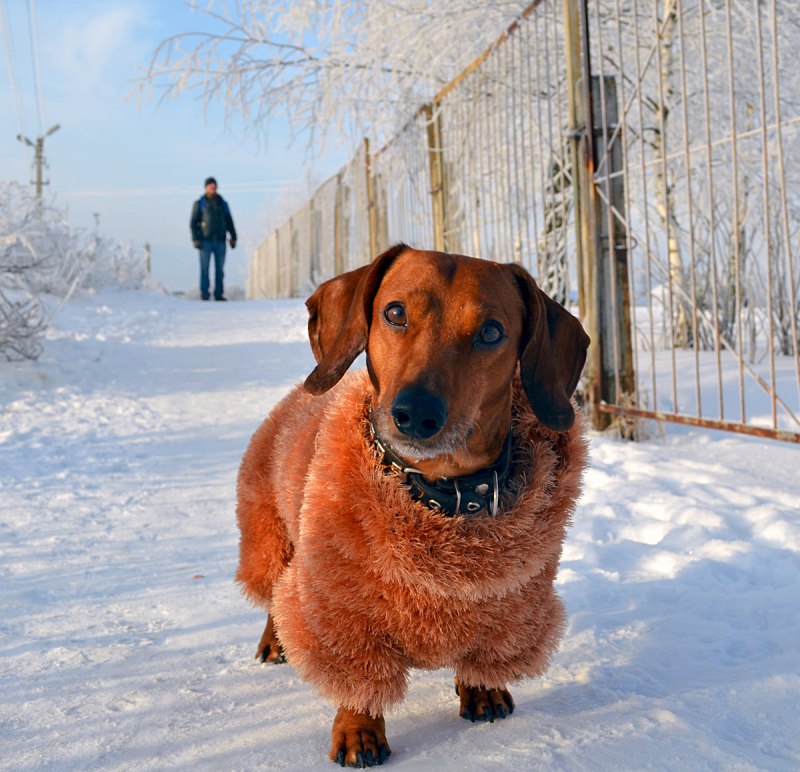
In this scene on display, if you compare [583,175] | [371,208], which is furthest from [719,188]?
[371,208]

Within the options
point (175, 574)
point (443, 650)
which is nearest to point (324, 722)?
point (443, 650)

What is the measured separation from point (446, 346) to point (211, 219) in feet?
46.0

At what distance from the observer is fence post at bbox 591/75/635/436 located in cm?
487

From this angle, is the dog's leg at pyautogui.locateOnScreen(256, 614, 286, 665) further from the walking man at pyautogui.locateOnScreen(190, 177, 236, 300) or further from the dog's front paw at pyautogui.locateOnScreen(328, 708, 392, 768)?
the walking man at pyautogui.locateOnScreen(190, 177, 236, 300)

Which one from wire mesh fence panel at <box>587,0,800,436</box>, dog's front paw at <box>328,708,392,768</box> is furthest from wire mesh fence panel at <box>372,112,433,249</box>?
dog's front paw at <box>328,708,392,768</box>

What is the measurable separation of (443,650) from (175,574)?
61.6 inches

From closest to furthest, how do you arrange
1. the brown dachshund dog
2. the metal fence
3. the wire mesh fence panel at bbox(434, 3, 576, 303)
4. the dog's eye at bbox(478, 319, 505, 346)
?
the brown dachshund dog → the dog's eye at bbox(478, 319, 505, 346) → the metal fence → the wire mesh fence panel at bbox(434, 3, 576, 303)

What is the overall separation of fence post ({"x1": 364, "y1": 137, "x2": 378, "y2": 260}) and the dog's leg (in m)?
9.98

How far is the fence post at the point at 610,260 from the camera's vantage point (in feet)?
16.0

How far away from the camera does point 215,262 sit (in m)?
15.7

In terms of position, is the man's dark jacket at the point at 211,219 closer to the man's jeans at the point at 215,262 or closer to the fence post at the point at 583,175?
the man's jeans at the point at 215,262

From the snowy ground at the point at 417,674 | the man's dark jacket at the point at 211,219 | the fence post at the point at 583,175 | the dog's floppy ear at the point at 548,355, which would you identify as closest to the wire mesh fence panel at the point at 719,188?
the fence post at the point at 583,175

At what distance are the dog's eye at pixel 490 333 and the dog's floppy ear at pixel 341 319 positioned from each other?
0.31 meters

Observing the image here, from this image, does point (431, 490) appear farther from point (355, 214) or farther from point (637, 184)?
point (355, 214)
